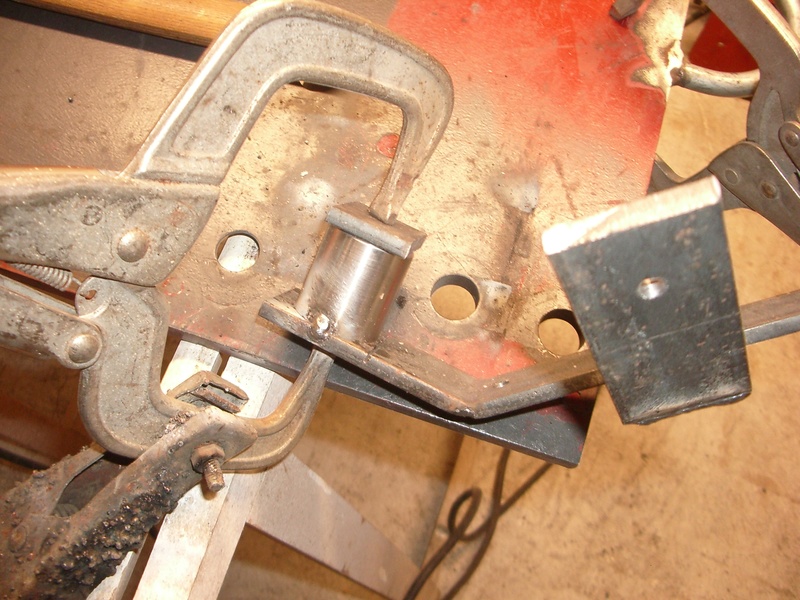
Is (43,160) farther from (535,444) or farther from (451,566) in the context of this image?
(451,566)

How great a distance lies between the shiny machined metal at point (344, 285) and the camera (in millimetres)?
603

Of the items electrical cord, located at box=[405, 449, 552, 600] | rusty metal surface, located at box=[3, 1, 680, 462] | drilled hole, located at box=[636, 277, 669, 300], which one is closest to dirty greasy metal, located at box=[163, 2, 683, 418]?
rusty metal surface, located at box=[3, 1, 680, 462]

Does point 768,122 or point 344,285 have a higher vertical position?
point 768,122

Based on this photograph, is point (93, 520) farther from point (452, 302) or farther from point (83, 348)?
point (452, 302)

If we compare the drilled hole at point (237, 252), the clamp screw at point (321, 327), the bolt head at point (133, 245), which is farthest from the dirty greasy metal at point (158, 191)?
the drilled hole at point (237, 252)

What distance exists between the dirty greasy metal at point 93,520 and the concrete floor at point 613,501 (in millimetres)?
1248

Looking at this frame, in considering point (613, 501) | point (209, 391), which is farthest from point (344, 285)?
point (613, 501)

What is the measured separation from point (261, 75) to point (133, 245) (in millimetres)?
184

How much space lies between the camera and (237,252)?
76 centimetres

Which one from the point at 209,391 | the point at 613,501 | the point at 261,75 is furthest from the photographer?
the point at 613,501

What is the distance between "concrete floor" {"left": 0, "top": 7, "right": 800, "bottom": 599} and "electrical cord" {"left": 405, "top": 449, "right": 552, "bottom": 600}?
0.08 feet

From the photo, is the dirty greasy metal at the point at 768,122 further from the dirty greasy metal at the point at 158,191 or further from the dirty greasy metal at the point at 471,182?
the dirty greasy metal at the point at 158,191

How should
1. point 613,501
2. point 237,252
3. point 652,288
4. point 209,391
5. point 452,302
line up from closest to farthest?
point 652,288
point 209,391
point 237,252
point 613,501
point 452,302

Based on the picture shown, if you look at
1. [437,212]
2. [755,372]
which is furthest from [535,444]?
[755,372]
